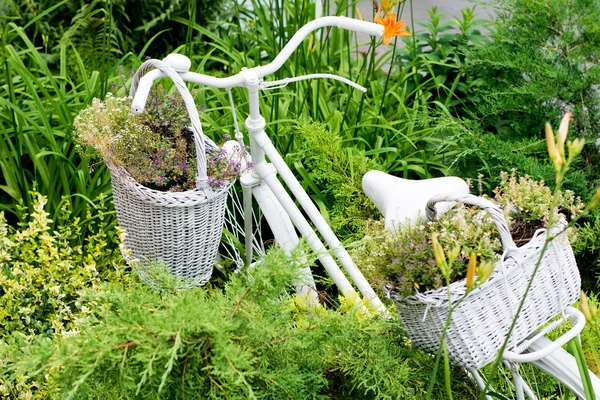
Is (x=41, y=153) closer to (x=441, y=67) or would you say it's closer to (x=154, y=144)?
(x=154, y=144)

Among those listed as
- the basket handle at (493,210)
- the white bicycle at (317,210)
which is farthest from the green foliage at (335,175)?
the basket handle at (493,210)

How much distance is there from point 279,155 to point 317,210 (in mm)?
202

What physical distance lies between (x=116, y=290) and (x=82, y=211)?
1318mm

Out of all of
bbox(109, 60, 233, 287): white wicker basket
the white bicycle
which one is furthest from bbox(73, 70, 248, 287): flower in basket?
the white bicycle

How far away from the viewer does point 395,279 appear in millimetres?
1745

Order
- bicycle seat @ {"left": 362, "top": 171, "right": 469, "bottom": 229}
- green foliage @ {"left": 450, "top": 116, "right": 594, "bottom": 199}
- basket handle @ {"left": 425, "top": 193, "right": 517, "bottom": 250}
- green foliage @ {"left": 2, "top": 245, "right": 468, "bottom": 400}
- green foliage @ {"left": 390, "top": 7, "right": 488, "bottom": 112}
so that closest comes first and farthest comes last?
green foliage @ {"left": 2, "top": 245, "right": 468, "bottom": 400}
basket handle @ {"left": 425, "top": 193, "right": 517, "bottom": 250}
bicycle seat @ {"left": 362, "top": 171, "right": 469, "bottom": 229}
green foliage @ {"left": 450, "top": 116, "right": 594, "bottom": 199}
green foliage @ {"left": 390, "top": 7, "right": 488, "bottom": 112}

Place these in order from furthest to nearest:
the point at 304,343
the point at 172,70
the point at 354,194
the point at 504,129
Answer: the point at 504,129 < the point at 354,194 < the point at 172,70 < the point at 304,343

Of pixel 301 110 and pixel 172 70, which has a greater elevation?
pixel 172 70

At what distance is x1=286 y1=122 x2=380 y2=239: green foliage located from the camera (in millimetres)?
2855

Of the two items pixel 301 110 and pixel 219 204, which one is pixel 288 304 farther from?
pixel 301 110

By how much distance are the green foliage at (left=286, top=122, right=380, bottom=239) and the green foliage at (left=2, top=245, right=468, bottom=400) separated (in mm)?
953

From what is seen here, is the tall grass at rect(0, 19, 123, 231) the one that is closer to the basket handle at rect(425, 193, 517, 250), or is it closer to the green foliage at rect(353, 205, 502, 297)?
the green foliage at rect(353, 205, 502, 297)

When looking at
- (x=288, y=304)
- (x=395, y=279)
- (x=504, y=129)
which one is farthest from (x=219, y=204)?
(x=504, y=129)

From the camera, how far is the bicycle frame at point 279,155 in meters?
2.14
